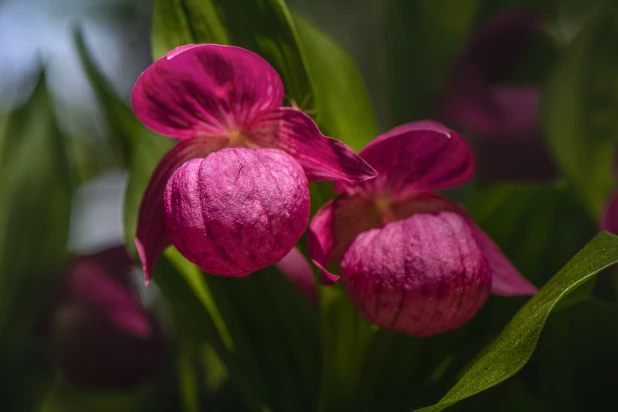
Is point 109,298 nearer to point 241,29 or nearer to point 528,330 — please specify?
point 241,29

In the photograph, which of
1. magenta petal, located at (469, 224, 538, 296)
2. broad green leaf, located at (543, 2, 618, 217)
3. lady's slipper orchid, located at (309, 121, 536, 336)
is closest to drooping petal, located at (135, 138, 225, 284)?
lady's slipper orchid, located at (309, 121, 536, 336)

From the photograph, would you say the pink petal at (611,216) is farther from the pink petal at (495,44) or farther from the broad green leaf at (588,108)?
the pink petal at (495,44)

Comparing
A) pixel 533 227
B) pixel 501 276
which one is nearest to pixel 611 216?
pixel 533 227

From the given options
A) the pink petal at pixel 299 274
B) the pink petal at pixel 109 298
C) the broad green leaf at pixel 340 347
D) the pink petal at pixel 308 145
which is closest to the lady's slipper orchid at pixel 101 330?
the pink petal at pixel 109 298

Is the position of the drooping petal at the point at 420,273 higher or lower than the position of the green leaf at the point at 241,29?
lower

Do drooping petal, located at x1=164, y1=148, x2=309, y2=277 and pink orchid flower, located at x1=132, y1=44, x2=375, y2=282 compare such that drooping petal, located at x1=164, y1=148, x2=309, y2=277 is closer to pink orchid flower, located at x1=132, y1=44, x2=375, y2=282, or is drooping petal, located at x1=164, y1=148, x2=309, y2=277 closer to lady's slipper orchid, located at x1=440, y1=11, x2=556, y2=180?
pink orchid flower, located at x1=132, y1=44, x2=375, y2=282

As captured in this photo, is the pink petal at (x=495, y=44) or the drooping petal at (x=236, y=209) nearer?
the drooping petal at (x=236, y=209)
